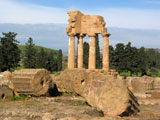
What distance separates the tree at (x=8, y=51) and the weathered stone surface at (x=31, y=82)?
2819 cm

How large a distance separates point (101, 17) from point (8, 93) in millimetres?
14291

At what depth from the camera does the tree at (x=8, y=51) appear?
3784 cm

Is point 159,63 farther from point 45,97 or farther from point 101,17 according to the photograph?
point 45,97

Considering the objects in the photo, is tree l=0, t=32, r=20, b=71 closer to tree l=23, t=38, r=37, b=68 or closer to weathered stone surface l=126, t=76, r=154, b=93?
tree l=23, t=38, r=37, b=68

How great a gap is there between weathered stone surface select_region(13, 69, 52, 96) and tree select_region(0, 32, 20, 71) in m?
28.2

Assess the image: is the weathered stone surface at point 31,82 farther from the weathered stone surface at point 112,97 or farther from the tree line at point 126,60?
the tree line at point 126,60

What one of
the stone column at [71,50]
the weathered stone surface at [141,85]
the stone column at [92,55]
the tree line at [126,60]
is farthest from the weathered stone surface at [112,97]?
the tree line at [126,60]

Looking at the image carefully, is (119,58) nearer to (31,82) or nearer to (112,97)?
(31,82)

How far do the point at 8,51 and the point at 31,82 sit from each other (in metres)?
29.6

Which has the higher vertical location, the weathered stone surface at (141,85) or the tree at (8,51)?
the tree at (8,51)

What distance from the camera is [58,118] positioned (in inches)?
249

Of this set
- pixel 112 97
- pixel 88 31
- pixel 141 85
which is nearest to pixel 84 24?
pixel 88 31

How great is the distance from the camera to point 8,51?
126ft

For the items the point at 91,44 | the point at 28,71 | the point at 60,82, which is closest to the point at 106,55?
the point at 91,44
